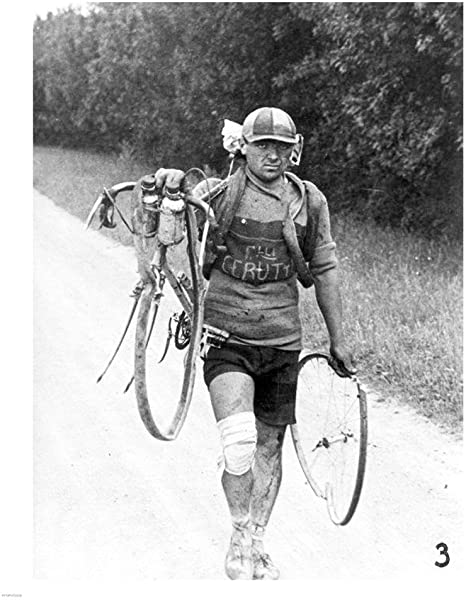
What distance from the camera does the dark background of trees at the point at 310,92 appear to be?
24.0ft

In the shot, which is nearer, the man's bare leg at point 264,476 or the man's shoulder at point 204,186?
Answer: the man's shoulder at point 204,186

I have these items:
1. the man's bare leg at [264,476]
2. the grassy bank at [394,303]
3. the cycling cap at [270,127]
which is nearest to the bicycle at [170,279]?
the man's bare leg at [264,476]

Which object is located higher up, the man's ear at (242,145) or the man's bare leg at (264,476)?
the man's ear at (242,145)

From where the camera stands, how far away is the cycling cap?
335 cm

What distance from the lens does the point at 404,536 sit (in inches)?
154

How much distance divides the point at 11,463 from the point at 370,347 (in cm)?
264

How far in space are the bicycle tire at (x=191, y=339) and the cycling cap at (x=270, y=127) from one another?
41cm

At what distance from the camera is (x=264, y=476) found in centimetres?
374

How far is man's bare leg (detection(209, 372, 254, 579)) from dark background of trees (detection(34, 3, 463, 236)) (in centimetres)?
339

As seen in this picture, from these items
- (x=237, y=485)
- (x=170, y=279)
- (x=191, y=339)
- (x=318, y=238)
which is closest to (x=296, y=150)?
(x=318, y=238)

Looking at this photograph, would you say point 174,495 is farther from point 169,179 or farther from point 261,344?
point 169,179

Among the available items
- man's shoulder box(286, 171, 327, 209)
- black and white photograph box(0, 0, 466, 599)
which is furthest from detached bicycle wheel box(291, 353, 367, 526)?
man's shoulder box(286, 171, 327, 209)

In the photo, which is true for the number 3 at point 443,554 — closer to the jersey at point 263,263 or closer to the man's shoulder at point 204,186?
the jersey at point 263,263

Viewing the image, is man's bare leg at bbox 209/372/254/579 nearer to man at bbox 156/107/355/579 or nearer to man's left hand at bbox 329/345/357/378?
man at bbox 156/107/355/579
